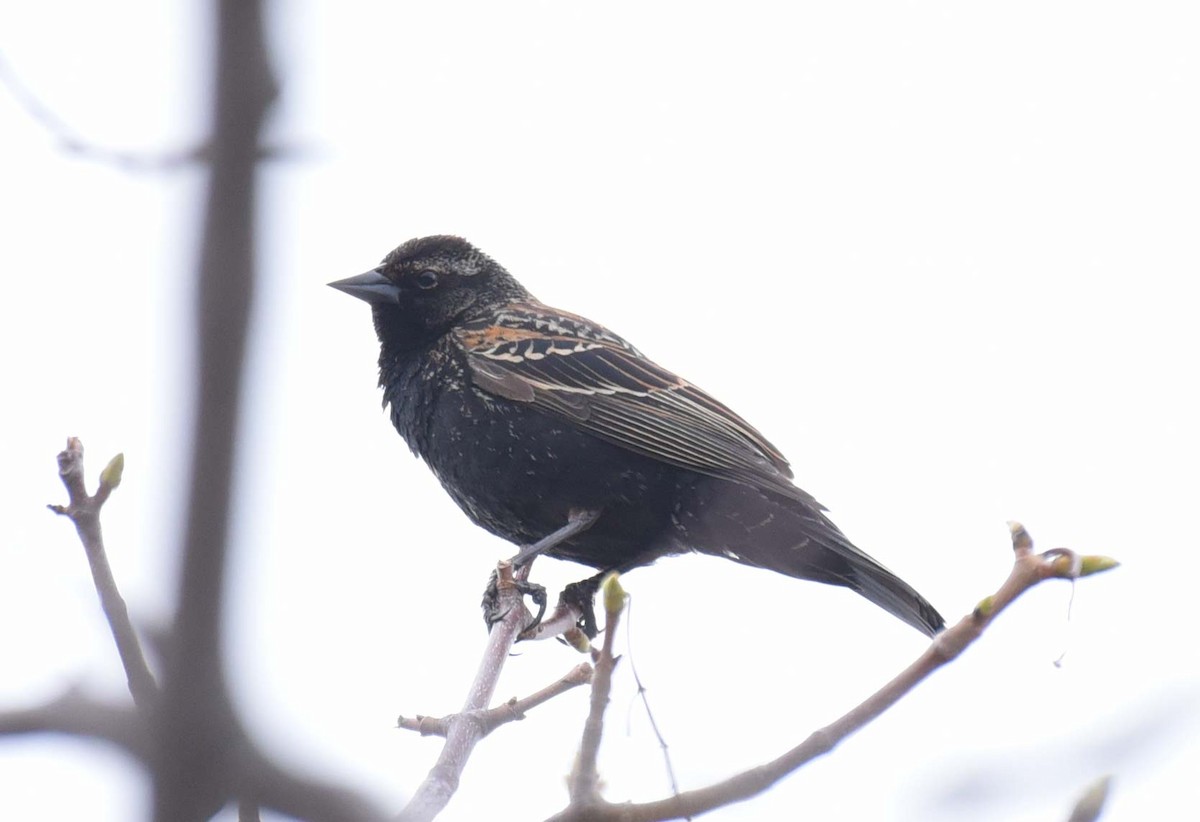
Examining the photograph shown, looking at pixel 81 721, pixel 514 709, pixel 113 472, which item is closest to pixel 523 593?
pixel 514 709

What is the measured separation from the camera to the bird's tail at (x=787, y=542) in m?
4.98

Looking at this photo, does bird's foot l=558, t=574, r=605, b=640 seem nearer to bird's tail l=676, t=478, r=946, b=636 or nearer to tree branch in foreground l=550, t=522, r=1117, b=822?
bird's tail l=676, t=478, r=946, b=636

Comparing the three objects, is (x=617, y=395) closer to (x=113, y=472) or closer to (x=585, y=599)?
(x=585, y=599)

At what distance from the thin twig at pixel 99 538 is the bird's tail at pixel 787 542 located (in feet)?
10.8

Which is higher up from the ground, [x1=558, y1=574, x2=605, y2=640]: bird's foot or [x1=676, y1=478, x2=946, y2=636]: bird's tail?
[x1=676, y1=478, x2=946, y2=636]: bird's tail

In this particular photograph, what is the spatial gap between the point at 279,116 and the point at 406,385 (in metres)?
4.94

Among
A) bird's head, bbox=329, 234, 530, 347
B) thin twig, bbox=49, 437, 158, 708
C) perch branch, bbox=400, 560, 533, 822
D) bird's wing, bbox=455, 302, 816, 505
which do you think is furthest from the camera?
bird's head, bbox=329, 234, 530, 347

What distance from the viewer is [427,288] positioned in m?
6.64

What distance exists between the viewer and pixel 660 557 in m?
5.77

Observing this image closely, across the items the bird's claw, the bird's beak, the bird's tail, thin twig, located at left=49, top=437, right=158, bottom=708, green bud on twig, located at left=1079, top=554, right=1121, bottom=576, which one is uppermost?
the bird's beak

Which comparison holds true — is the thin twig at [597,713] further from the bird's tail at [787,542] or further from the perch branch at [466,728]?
the bird's tail at [787,542]

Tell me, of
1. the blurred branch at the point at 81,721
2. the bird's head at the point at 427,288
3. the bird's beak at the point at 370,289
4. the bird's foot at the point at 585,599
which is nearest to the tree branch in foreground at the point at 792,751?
the blurred branch at the point at 81,721

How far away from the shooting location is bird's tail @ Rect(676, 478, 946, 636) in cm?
498

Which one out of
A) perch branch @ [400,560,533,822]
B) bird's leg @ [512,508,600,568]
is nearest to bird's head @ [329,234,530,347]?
bird's leg @ [512,508,600,568]
